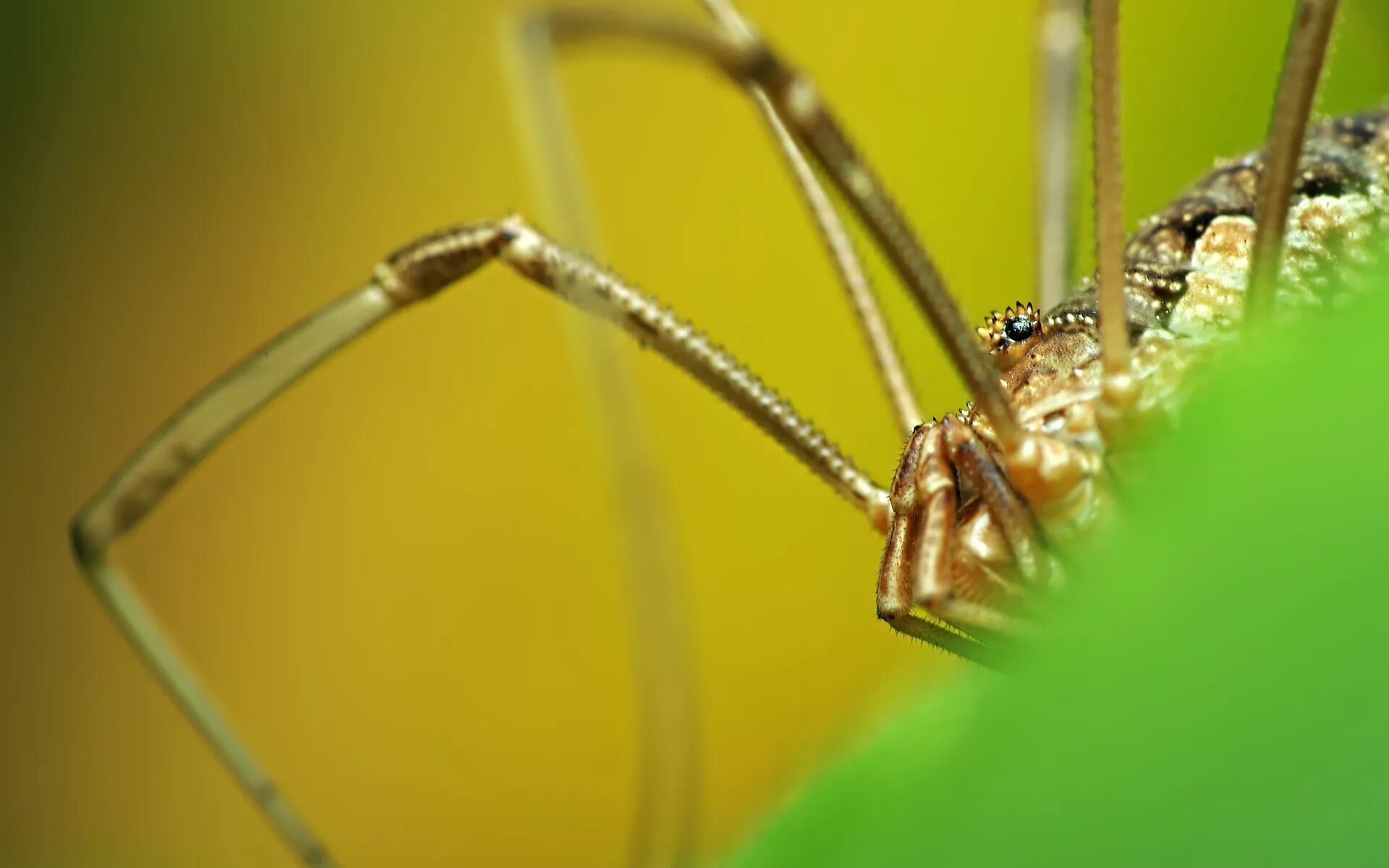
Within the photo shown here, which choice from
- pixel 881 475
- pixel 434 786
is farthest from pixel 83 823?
pixel 881 475

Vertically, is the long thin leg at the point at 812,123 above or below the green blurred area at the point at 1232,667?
above

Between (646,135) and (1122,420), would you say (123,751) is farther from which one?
(1122,420)

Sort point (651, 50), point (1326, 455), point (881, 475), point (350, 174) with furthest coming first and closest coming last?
point (350, 174) < point (881, 475) < point (651, 50) < point (1326, 455)

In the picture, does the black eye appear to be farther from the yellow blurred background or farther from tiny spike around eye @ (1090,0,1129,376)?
the yellow blurred background

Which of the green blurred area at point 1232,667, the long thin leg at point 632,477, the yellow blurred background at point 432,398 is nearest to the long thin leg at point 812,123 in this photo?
the long thin leg at point 632,477

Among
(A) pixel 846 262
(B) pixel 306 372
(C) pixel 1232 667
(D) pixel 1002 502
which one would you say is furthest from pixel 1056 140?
(C) pixel 1232 667

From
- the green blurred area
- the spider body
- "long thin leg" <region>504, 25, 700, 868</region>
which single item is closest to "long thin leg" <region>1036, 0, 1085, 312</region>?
the spider body

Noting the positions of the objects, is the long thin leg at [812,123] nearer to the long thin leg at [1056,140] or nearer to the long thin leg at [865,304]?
the long thin leg at [865,304]
